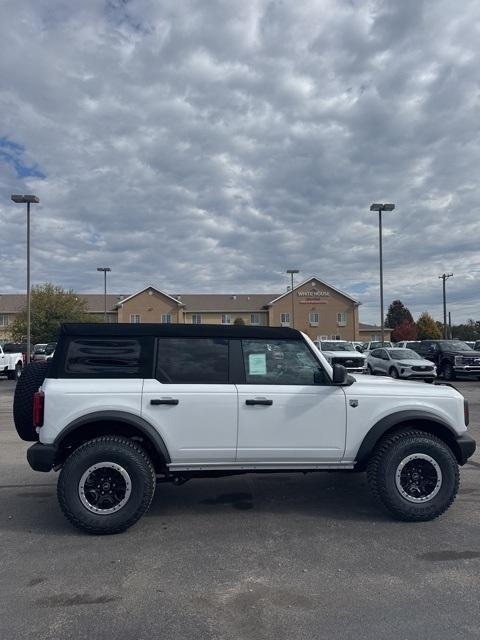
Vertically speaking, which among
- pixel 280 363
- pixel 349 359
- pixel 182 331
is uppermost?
pixel 182 331

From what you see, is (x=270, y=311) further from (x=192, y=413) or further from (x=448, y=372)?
(x=192, y=413)

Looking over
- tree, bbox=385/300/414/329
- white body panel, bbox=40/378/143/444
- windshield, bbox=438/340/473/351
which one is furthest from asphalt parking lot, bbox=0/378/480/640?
tree, bbox=385/300/414/329

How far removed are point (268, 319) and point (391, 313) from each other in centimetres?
4710

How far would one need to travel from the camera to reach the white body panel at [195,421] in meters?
4.71

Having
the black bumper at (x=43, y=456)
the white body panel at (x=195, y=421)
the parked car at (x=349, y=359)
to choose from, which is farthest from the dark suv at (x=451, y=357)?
the black bumper at (x=43, y=456)

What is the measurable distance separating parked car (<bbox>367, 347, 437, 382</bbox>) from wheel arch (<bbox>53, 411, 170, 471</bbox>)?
17.6m

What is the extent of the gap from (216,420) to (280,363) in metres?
0.83

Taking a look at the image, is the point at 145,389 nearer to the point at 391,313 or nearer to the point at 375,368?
the point at 375,368

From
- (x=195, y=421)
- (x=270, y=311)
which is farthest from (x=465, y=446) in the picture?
(x=270, y=311)

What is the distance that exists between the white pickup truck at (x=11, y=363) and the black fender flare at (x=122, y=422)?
852 inches

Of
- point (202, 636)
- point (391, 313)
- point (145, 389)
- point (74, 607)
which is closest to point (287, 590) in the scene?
point (202, 636)

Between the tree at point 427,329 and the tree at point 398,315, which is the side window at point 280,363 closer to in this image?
the tree at point 427,329

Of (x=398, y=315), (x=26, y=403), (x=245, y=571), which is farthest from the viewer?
(x=398, y=315)

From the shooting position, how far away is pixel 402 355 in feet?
72.9
